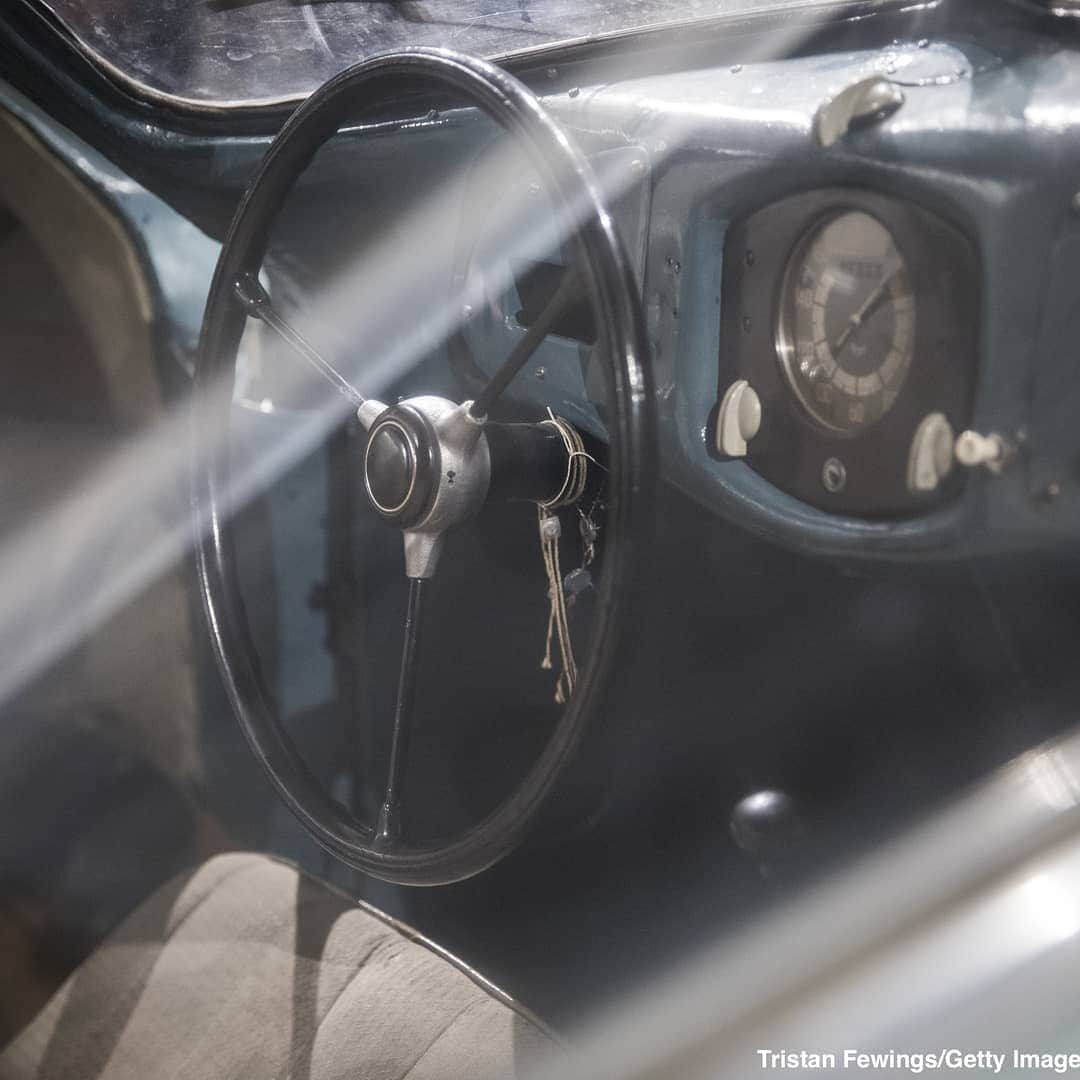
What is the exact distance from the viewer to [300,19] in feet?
4.99

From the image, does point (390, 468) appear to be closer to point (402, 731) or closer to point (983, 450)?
point (402, 731)

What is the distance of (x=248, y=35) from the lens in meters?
1.53

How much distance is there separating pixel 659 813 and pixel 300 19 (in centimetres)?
103

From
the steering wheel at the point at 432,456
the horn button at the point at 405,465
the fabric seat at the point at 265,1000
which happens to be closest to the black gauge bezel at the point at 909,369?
the steering wheel at the point at 432,456

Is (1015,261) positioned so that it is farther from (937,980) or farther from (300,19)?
(300,19)

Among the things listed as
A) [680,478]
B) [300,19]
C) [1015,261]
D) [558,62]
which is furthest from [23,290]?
[1015,261]

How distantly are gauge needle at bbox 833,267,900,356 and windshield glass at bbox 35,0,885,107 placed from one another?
28.2 inches

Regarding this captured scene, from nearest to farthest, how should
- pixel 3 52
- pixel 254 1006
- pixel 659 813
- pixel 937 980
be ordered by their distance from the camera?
pixel 937 980, pixel 254 1006, pixel 659 813, pixel 3 52

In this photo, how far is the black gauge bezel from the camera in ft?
2.82

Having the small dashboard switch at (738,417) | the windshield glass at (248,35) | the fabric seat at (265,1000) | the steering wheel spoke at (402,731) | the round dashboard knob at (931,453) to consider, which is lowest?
the fabric seat at (265,1000)

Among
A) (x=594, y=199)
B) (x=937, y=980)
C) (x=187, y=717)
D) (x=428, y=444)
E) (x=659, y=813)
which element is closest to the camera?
(x=937, y=980)

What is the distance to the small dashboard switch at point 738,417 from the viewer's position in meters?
1.00

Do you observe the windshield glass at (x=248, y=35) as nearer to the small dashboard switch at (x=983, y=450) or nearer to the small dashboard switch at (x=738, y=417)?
the small dashboard switch at (x=738, y=417)

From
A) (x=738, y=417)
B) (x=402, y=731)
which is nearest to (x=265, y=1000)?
(x=402, y=731)
